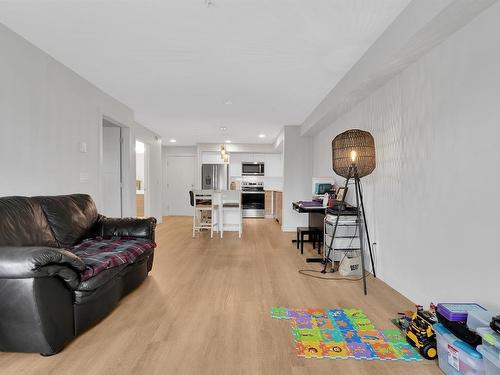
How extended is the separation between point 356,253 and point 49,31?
152 inches

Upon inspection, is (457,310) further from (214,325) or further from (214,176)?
(214,176)

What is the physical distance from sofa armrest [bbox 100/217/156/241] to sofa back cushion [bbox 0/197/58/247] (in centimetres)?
67

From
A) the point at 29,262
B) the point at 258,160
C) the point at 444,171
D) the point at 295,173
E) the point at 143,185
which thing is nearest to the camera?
the point at 29,262

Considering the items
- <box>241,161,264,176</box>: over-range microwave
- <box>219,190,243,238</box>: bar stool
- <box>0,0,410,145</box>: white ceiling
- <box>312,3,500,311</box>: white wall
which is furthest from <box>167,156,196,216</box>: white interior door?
<box>312,3,500,311</box>: white wall

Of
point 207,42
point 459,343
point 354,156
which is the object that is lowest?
point 459,343

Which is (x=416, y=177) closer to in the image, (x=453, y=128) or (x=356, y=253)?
(x=453, y=128)

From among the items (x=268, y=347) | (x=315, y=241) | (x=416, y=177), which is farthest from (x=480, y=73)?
(x=315, y=241)

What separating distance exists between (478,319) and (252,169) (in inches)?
292

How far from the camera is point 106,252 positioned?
2469 mm

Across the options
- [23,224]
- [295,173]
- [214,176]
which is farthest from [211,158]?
[23,224]

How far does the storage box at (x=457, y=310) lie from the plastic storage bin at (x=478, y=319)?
2 cm

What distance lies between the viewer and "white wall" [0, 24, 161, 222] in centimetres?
244

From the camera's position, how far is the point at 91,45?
8.94ft

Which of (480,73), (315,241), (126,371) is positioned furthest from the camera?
(315,241)
